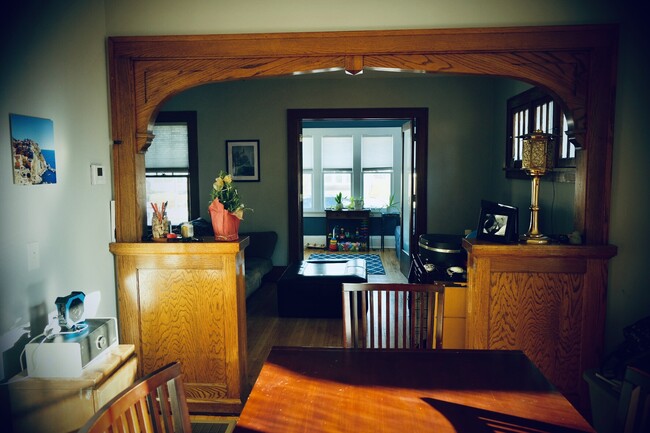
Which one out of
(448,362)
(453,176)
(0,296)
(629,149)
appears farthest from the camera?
(453,176)

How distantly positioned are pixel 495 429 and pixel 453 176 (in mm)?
5271

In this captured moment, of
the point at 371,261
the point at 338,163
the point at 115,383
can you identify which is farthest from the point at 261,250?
the point at 115,383

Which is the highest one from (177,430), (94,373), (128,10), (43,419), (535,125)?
(128,10)

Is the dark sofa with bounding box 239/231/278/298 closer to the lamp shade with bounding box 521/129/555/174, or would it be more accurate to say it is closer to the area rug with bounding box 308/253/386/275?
the area rug with bounding box 308/253/386/275

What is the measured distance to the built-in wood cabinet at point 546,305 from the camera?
306 cm

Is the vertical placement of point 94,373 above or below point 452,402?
below

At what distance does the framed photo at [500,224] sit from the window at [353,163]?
20.2ft

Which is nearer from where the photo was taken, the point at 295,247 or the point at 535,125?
the point at 535,125

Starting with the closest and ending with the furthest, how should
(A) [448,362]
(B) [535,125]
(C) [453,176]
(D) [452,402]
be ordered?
1. (D) [452,402]
2. (A) [448,362]
3. (B) [535,125]
4. (C) [453,176]

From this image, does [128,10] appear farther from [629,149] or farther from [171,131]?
[171,131]

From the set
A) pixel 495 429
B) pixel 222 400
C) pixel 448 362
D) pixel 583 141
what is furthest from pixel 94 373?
pixel 583 141

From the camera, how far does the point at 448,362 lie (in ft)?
6.39

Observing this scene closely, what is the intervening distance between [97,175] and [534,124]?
12.5ft

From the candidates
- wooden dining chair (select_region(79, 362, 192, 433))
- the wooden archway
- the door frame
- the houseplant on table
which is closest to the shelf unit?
the door frame
